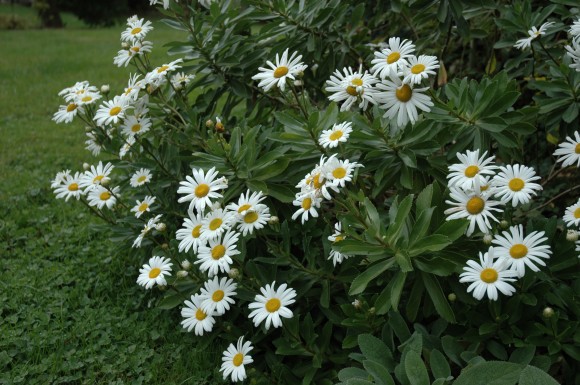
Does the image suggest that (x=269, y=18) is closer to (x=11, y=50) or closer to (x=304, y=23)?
(x=304, y=23)

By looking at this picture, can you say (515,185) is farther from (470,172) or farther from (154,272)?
(154,272)

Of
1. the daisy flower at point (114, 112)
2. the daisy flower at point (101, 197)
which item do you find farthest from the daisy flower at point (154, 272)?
the daisy flower at point (114, 112)

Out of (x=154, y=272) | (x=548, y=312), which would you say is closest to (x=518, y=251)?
(x=548, y=312)

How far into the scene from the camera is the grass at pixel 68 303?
2.91 metres

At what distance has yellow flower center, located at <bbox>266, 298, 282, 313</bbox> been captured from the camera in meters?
2.44

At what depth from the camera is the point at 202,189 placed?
2.53 meters

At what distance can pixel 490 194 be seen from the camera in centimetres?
214

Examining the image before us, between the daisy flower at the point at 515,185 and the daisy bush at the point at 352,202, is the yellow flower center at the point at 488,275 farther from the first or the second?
the daisy flower at the point at 515,185

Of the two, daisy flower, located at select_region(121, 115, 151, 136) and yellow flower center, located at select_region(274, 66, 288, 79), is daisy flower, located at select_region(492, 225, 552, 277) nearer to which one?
yellow flower center, located at select_region(274, 66, 288, 79)

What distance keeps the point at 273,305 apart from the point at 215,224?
37 cm

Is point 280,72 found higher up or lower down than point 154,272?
higher up

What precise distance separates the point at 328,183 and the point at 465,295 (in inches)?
25.3

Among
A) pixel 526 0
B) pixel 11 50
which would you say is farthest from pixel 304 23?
pixel 11 50

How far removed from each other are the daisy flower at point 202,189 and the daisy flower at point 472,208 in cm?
85
